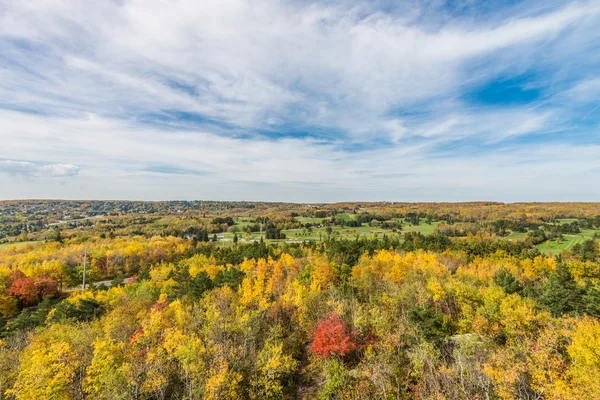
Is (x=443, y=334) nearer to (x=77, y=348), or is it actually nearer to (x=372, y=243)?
(x=77, y=348)

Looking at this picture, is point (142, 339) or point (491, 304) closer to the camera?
point (142, 339)

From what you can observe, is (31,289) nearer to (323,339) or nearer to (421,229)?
(323,339)

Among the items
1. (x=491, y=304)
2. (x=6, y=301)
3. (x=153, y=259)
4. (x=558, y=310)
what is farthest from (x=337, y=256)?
(x=6, y=301)

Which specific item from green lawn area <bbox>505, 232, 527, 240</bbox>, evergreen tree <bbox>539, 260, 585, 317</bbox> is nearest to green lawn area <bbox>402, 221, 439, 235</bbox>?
green lawn area <bbox>505, 232, 527, 240</bbox>

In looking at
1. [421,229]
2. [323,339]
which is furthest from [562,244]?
[323,339]

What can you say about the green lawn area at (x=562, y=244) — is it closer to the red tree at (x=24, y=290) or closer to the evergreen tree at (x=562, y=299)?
the evergreen tree at (x=562, y=299)

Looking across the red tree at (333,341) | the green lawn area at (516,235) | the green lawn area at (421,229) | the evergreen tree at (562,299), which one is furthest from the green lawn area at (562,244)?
the red tree at (333,341)
